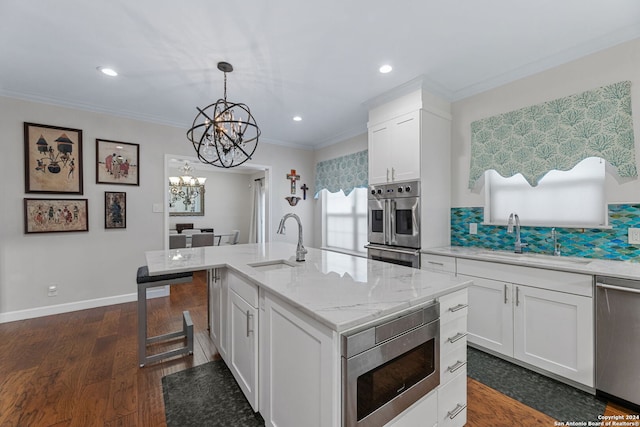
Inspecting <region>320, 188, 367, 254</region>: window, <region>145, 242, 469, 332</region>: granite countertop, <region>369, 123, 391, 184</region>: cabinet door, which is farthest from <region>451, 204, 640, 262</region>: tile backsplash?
<region>320, 188, 367, 254</region>: window

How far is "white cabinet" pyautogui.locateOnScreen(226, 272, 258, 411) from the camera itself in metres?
1.62

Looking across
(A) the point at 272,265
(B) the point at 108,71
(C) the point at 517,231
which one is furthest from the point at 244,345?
(B) the point at 108,71

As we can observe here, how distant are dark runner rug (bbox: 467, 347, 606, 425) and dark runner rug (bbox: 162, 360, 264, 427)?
1720mm

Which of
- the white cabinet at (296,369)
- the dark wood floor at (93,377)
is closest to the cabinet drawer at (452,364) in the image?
the dark wood floor at (93,377)

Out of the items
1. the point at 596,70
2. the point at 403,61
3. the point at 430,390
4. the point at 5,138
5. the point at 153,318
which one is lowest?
the point at 153,318

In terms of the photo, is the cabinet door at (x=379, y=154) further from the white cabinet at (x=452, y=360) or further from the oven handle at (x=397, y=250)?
the white cabinet at (x=452, y=360)

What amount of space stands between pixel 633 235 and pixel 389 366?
7.62 ft

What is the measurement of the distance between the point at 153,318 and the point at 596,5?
4941 mm

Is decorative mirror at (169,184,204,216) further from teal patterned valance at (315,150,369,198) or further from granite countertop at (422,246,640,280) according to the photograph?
granite countertop at (422,246,640,280)

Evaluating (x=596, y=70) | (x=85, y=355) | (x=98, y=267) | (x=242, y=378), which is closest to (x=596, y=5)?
(x=596, y=70)

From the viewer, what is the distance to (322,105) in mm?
3637

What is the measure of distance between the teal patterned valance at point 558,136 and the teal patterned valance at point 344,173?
169 centimetres

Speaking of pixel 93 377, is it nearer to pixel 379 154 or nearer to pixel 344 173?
pixel 379 154

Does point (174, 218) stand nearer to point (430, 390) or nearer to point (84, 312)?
point (84, 312)
